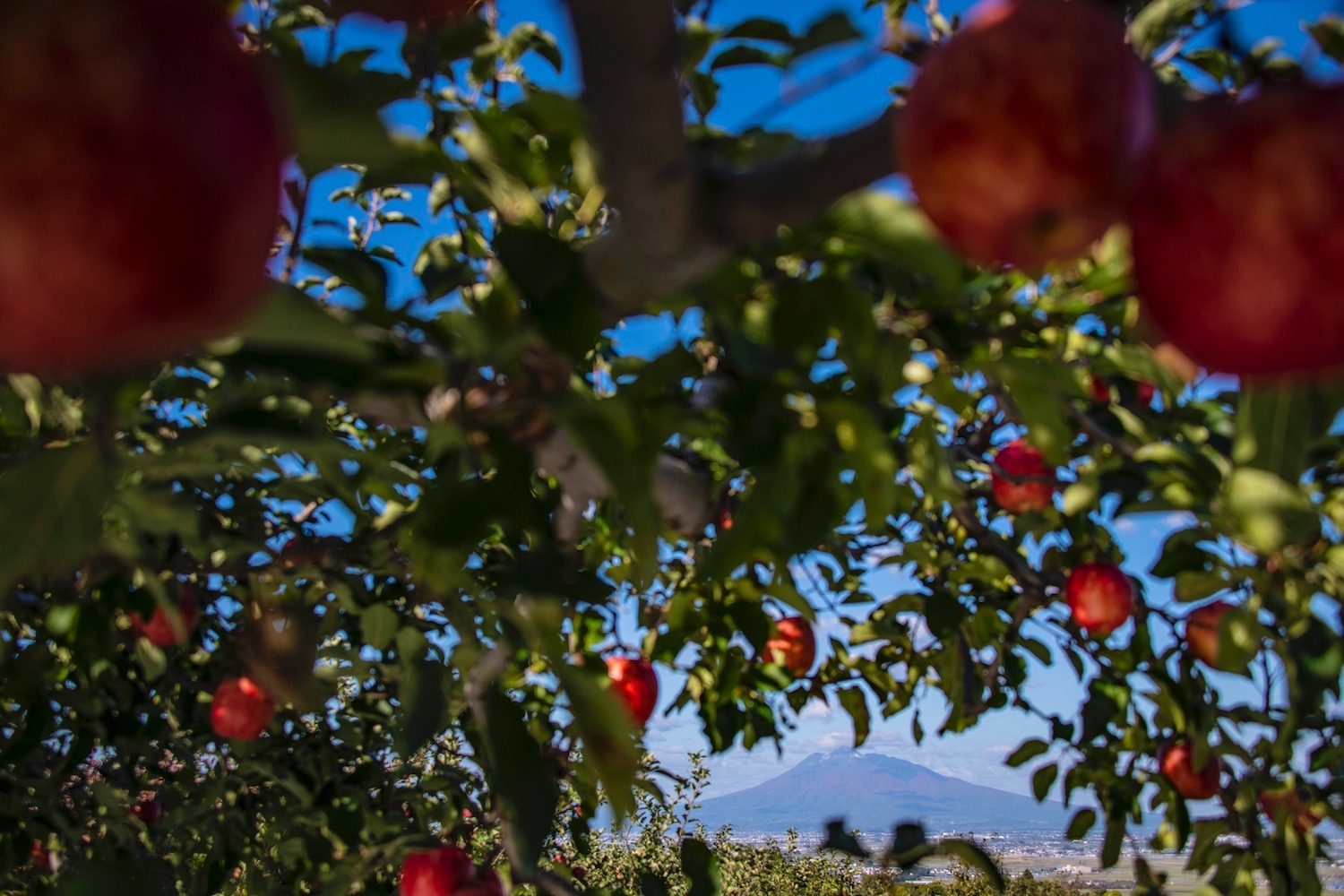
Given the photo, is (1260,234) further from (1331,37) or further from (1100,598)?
(1100,598)

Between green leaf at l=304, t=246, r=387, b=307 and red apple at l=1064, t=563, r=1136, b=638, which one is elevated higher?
green leaf at l=304, t=246, r=387, b=307

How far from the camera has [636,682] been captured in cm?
245

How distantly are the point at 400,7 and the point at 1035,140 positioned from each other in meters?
0.47

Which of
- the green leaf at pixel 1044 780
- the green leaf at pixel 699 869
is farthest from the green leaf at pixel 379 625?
the green leaf at pixel 1044 780

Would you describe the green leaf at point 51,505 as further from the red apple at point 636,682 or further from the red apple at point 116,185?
the red apple at point 636,682

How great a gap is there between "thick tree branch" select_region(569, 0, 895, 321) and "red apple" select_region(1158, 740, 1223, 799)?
237 centimetres

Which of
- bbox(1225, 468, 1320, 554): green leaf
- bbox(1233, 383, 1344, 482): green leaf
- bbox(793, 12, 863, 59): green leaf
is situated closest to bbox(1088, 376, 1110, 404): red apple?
bbox(1225, 468, 1320, 554): green leaf

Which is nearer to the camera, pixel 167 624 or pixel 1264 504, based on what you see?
pixel 1264 504

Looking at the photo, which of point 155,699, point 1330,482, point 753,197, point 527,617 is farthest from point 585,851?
point 753,197

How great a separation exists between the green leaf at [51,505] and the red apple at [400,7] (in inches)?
15.2

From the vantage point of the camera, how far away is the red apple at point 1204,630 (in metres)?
2.27

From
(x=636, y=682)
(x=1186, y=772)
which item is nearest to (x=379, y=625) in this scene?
(x=636, y=682)

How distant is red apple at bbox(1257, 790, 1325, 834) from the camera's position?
88.1 inches

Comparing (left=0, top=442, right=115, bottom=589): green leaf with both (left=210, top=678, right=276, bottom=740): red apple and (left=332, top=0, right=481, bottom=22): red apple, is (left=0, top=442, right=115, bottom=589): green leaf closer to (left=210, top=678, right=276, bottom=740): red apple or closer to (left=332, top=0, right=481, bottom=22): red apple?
(left=332, top=0, right=481, bottom=22): red apple
